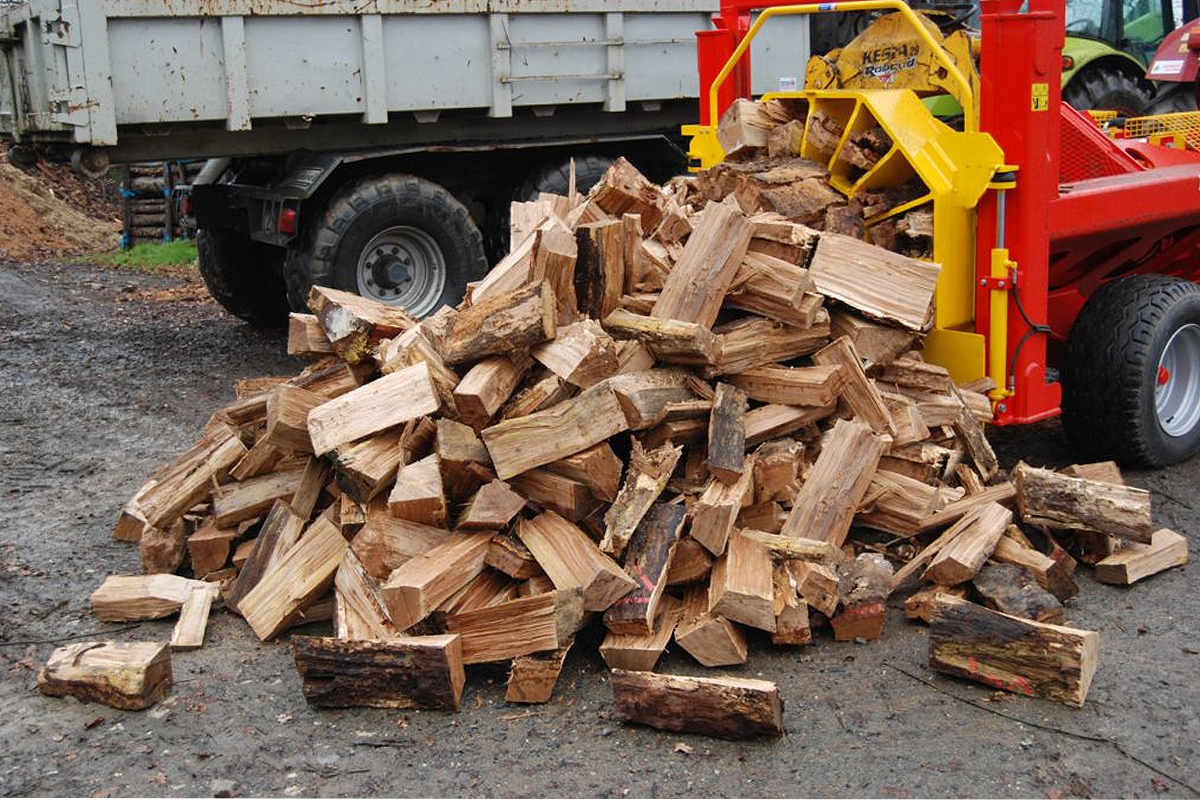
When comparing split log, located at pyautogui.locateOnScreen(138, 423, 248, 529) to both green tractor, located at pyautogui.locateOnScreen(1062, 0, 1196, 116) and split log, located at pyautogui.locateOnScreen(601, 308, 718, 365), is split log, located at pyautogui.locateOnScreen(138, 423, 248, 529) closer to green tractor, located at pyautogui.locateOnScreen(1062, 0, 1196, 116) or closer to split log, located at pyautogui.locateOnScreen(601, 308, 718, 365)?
split log, located at pyautogui.locateOnScreen(601, 308, 718, 365)

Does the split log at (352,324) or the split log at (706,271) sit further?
the split log at (352,324)

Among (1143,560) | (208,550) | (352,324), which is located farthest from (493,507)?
(1143,560)

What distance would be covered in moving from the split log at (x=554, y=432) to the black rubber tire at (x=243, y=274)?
6194 millimetres

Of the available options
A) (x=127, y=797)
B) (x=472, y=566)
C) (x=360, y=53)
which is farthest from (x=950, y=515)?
(x=360, y=53)

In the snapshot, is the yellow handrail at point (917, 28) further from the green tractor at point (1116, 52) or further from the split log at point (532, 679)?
the green tractor at point (1116, 52)

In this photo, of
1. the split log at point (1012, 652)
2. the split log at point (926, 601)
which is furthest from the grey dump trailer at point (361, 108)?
the split log at point (1012, 652)

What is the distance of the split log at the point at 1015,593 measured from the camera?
13.3ft

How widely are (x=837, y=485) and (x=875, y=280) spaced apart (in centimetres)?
98

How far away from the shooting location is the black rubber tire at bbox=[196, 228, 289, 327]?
9.95m

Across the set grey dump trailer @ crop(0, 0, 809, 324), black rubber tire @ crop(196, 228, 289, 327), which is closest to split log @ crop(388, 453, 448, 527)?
grey dump trailer @ crop(0, 0, 809, 324)

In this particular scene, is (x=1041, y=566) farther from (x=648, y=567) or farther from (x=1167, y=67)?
(x=1167, y=67)

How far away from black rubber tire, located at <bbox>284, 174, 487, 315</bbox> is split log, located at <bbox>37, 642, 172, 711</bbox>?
4615 mm

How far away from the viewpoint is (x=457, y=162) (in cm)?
924

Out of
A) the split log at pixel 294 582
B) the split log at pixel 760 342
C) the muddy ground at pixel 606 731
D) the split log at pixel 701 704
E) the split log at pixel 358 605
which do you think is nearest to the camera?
the muddy ground at pixel 606 731
